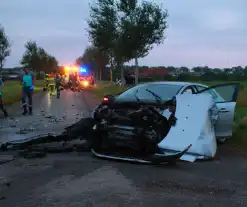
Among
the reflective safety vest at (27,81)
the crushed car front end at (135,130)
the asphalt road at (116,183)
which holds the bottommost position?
the asphalt road at (116,183)

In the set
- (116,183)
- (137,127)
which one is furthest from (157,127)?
(116,183)

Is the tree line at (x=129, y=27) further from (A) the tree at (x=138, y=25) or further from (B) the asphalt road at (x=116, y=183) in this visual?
(B) the asphalt road at (x=116, y=183)

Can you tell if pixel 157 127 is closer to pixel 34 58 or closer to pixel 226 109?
pixel 226 109

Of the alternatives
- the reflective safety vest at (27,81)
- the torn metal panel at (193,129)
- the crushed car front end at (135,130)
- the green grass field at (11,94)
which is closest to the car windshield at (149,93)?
the crushed car front end at (135,130)

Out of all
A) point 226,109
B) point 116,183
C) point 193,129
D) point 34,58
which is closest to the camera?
point 116,183

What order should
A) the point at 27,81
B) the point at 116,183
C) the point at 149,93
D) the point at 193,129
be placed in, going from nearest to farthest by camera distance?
the point at 116,183 < the point at 193,129 < the point at 149,93 < the point at 27,81

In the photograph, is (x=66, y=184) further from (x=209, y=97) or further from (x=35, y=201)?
(x=209, y=97)

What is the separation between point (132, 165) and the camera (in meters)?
6.54

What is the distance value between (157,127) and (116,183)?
1.66 metres

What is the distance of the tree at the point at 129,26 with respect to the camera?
28000mm

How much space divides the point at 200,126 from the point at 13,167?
314 cm

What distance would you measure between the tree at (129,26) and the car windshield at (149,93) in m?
19.9

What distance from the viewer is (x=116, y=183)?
540cm

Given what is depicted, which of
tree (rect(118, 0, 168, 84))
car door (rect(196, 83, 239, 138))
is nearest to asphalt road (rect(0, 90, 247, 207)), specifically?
car door (rect(196, 83, 239, 138))
